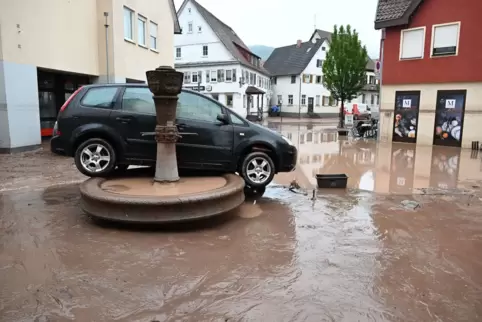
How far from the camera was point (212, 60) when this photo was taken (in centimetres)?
4475

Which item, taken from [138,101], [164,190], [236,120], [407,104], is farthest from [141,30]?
[164,190]

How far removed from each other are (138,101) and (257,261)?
13.0 feet

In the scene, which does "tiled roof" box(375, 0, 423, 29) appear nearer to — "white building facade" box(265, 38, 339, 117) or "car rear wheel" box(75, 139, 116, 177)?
"car rear wheel" box(75, 139, 116, 177)

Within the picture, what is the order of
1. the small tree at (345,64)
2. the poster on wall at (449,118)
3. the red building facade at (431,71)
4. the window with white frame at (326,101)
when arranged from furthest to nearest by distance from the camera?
the window with white frame at (326,101) < the small tree at (345,64) < the poster on wall at (449,118) < the red building facade at (431,71)

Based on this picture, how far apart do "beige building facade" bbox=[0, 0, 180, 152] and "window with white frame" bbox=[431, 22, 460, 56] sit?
1390 cm

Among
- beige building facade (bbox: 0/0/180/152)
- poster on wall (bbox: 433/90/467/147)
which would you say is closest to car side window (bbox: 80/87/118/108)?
beige building facade (bbox: 0/0/180/152)

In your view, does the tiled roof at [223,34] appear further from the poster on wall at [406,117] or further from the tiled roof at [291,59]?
the poster on wall at [406,117]

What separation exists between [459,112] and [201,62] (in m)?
32.9

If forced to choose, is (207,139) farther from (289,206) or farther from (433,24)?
(433,24)

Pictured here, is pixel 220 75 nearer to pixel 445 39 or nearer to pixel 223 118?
pixel 445 39

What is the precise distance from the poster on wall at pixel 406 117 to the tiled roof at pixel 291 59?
116ft

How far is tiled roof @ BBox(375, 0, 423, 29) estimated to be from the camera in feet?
60.0

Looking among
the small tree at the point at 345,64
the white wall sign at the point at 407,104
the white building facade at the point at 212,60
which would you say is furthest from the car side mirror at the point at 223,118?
the white building facade at the point at 212,60

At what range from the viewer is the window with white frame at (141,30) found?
19003 mm
